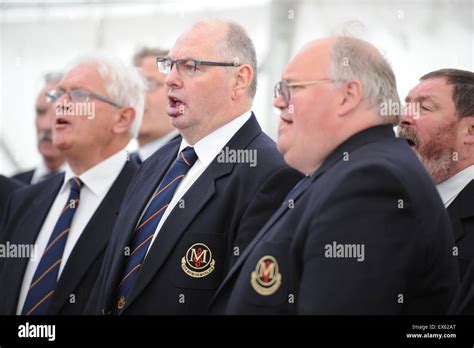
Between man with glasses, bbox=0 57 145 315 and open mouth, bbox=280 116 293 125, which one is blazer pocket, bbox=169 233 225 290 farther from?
man with glasses, bbox=0 57 145 315

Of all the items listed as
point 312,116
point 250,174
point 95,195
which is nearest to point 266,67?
point 95,195

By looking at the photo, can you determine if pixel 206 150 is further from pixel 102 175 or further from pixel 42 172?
pixel 42 172

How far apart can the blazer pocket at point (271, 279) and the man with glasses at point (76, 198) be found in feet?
4.14

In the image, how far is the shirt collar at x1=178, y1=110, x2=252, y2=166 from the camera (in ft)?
11.8

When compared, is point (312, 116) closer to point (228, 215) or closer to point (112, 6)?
point (228, 215)

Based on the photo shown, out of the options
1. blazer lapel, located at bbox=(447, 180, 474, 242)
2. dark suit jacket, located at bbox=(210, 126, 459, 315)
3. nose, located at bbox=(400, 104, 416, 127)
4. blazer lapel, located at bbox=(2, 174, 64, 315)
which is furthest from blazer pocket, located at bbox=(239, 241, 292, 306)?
blazer lapel, located at bbox=(2, 174, 64, 315)

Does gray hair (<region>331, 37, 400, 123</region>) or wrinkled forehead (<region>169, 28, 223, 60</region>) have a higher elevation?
wrinkled forehead (<region>169, 28, 223, 60</region>)

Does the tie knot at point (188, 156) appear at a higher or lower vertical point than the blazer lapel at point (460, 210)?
higher

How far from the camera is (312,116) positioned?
9.68 ft

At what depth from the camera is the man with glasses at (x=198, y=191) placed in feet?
10.9

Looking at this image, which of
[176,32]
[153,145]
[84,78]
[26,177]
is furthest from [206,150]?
[176,32]

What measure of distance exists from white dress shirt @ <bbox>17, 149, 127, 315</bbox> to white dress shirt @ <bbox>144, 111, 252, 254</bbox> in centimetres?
57
